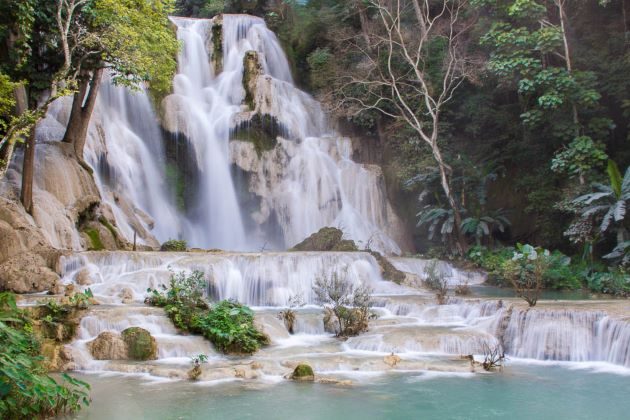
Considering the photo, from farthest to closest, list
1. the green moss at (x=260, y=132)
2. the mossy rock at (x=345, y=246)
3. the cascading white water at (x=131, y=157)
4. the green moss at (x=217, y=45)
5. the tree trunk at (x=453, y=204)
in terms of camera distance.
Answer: the green moss at (x=217, y=45) → the green moss at (x=260, y=132) → the tree trunk at (x=453, y=204) → the cascading white water at (x=131, y=157) → the mossy rock at (x=345, y=246)

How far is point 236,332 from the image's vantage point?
10.0 meters

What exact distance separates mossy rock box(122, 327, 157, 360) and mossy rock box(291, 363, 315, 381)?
8.39ft

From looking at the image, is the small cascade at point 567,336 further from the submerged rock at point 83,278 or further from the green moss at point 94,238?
the green moss at point 94,238

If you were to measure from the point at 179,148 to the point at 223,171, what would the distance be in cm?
187

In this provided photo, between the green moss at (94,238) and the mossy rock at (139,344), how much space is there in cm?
747

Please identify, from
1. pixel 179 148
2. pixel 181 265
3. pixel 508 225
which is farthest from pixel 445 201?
pixel 181 265

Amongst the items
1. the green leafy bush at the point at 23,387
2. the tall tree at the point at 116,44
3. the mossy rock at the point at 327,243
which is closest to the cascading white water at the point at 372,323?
the mossy rock at the point at 327,243

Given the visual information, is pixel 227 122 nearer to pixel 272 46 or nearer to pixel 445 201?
pixel 272 46

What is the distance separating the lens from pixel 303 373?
835 centimetres

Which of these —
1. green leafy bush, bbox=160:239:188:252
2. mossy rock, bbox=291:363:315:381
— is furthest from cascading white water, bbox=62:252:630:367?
green leafy bush, bbox=160:239:188:252

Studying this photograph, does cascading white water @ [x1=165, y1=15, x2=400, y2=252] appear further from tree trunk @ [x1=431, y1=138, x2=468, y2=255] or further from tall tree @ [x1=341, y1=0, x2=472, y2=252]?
tree trunk @ [x1=431, y1=138, x2=468, y2=255]

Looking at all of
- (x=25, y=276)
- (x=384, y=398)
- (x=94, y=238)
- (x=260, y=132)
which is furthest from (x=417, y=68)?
(x=384, y=398)

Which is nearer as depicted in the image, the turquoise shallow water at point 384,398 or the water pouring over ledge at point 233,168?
the turquoise shallow water at point 384,398

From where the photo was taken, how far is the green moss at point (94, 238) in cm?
1647
